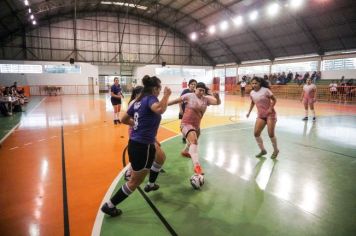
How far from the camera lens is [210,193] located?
458cm

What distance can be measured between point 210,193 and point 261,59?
36.1m

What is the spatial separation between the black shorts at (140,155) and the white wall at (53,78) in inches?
1558

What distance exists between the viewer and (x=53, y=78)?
3803 centimetres

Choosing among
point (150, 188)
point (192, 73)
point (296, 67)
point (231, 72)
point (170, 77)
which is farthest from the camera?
point (192, 73)

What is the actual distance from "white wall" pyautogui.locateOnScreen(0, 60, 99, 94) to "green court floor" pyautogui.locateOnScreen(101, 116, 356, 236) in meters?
36.1

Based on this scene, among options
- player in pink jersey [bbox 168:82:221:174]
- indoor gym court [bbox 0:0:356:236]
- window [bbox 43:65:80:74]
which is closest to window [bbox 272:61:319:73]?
indoor gym court [bbox 0:0:356:236]

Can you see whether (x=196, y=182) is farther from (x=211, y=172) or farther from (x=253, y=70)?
(x=253, y=70)

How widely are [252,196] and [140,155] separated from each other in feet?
7.41

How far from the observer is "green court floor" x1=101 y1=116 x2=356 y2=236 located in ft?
11.5

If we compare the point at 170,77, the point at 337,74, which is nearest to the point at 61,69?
the point at 170,77

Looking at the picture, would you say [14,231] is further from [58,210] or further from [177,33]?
[177,33]

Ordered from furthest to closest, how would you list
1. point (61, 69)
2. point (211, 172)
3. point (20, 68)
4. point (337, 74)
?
point (61, 69)
point (20, 68)
point (337, 74)
point (211, 172)

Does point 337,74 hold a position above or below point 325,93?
above

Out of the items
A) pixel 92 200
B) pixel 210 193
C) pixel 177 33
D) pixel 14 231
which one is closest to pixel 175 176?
pixel 210 193
